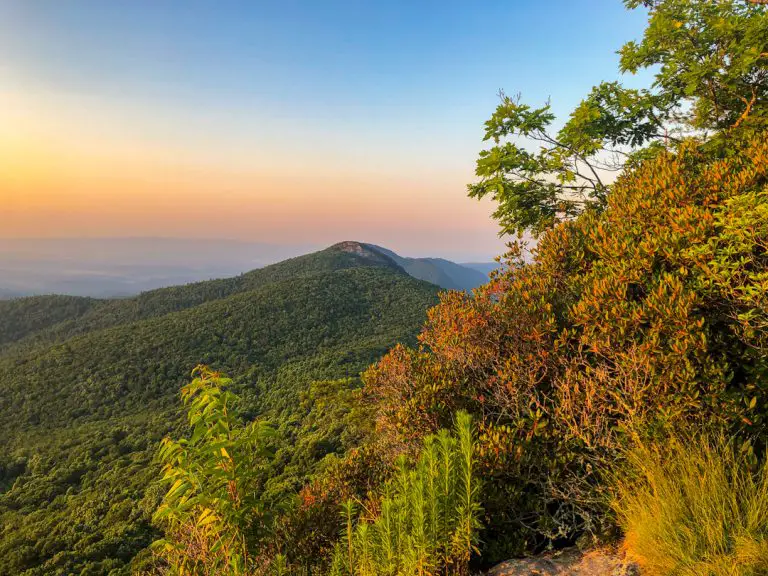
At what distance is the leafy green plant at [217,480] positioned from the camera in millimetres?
2693

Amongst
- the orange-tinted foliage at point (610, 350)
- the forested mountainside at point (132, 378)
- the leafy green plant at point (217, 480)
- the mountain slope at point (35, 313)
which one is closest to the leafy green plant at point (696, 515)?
the orange-tinted foliage at point (610, 350)

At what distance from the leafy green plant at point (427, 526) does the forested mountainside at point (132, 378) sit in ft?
33.1

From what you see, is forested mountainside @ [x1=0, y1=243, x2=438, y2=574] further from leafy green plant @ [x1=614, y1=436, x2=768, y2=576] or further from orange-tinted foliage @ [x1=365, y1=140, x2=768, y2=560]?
leafy green plant @ [x1=614, y1=436, x2=768, y2=576]

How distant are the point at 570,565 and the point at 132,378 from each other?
52974mm

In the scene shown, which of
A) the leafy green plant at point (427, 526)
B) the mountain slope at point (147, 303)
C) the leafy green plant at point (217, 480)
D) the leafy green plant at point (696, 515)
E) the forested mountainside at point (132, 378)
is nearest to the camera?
the leafy green plant at point (696, 515)

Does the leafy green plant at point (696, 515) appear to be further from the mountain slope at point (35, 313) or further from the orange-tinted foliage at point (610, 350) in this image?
the mountain slope at point (35, 313)

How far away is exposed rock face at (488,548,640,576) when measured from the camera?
2.41m

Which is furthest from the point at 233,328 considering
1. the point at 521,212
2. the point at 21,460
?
the point at 521,212

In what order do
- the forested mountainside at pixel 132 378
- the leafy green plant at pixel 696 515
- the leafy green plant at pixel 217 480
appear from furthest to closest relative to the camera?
the forested mountainside at pixel 132 378
the leafy green plant at pixel 217 480
the leafy green plant at pixel 696 515

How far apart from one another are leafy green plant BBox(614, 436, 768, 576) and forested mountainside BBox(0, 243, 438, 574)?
10.4 meters

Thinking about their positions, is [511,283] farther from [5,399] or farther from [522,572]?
[5,399]

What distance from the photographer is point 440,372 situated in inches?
159

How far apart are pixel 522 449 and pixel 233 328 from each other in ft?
183

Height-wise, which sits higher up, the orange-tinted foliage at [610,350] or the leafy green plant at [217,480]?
the orange-tinted foliage at [610,350]
